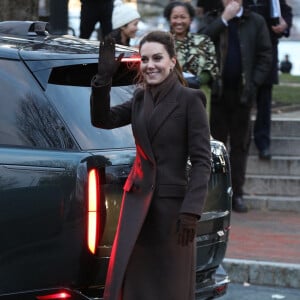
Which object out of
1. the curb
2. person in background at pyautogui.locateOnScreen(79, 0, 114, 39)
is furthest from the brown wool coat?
person in background at pyautogui.locateOnScreen(79, 0, 114, 39)

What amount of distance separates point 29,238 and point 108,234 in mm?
404

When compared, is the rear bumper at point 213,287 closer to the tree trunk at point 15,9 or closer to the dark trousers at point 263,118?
the tree trunk at point 15,9

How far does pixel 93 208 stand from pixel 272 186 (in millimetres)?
6188

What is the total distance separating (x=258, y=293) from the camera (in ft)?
24.8

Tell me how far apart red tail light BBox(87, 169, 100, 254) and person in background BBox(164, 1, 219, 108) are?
14.9 ft

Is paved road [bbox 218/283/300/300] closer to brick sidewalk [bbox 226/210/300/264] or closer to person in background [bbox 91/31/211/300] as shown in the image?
brick sidewalk [bbox 226/210/300/264]

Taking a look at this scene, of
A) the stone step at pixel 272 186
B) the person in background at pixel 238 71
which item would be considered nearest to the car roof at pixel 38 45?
the person in background at pixel 238 71

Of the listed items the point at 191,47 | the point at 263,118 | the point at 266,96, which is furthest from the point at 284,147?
the point at 191,47

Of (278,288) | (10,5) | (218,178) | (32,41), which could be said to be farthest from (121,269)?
(10,5)

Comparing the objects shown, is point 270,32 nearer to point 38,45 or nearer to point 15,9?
point 15,9

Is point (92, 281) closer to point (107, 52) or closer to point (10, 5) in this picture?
point (107, 52)

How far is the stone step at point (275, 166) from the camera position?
1089cm

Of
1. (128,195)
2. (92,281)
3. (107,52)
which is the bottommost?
(92,281)

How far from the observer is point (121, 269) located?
4.72 m
